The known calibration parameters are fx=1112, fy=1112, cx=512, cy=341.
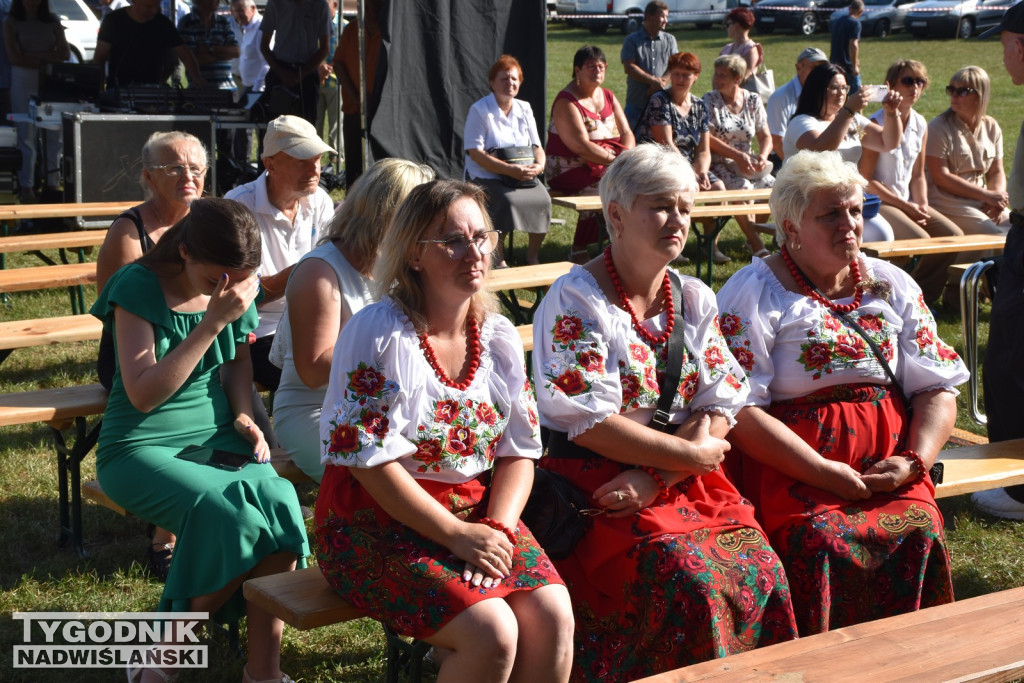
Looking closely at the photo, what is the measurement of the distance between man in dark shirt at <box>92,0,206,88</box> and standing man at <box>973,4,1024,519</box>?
304 inches

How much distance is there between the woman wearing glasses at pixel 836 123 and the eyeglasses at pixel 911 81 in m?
0.19

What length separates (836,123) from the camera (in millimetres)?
7020

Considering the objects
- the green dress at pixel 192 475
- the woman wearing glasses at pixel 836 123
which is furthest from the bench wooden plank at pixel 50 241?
the woman wearing glasses at pixel 836 123

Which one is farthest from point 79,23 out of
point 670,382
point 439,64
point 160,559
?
point 670,382

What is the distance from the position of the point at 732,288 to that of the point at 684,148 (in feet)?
17.8

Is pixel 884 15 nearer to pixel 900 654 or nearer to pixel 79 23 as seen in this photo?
pixel 79 23

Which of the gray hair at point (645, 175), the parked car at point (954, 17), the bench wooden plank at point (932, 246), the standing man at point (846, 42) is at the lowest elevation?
the bench wooden plank at point (932, 246)

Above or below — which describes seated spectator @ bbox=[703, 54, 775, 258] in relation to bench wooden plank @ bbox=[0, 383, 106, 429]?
above

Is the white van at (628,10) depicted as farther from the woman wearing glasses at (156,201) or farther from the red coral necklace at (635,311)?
the red coral necklace at (635,311)

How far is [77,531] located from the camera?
12.1 feet

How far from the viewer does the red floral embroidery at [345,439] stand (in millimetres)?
2416

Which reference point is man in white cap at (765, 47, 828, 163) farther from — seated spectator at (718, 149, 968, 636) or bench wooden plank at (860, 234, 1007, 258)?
seated spectator at (718, 149, 968, 636)

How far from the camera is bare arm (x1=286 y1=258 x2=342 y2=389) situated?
3.24 meters

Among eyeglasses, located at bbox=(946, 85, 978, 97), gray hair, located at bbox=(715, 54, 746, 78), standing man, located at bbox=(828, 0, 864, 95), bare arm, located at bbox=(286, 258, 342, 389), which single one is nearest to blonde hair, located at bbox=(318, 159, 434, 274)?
bare arm, located at bbox=(286, 258, 342, 389)
